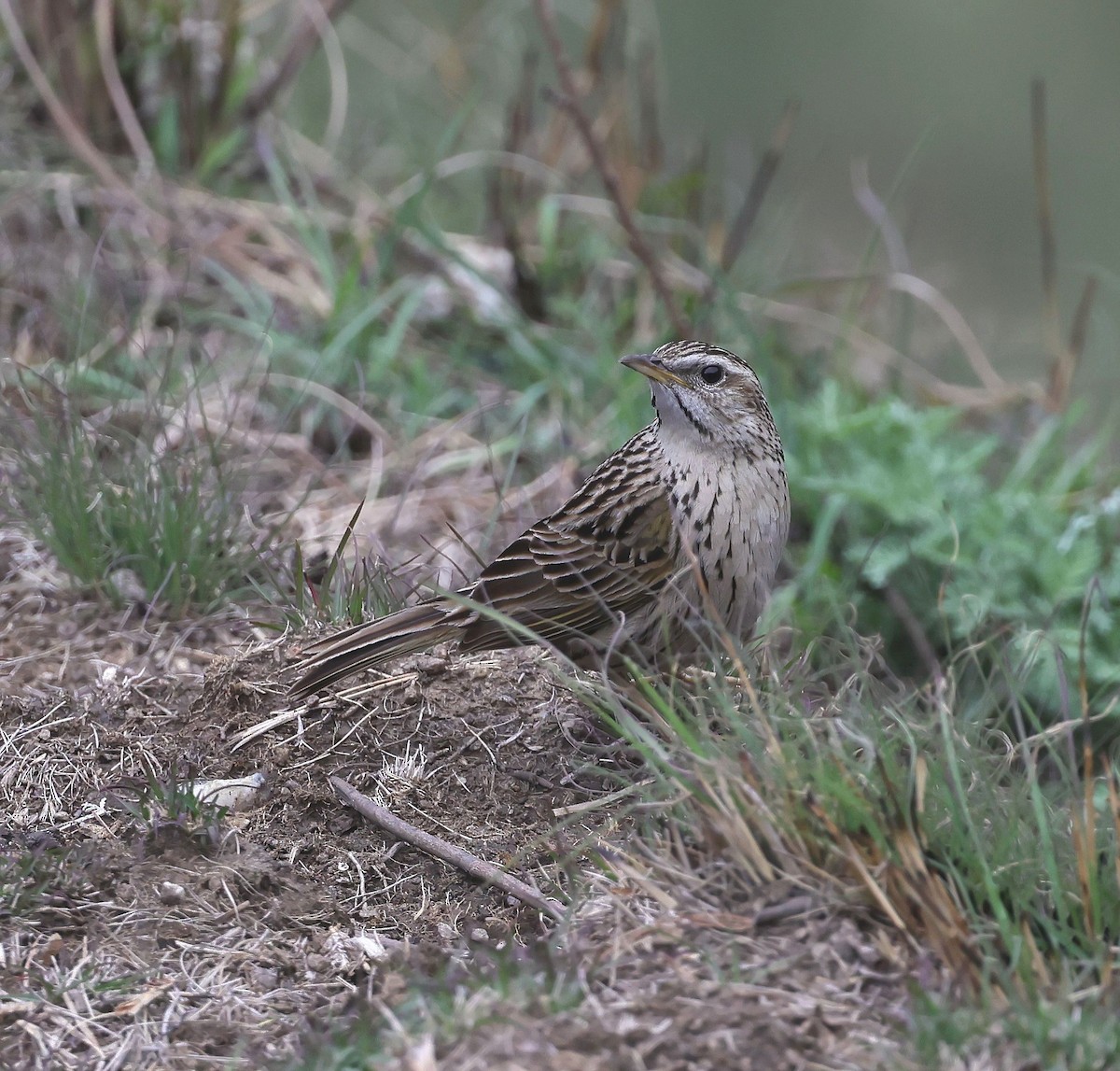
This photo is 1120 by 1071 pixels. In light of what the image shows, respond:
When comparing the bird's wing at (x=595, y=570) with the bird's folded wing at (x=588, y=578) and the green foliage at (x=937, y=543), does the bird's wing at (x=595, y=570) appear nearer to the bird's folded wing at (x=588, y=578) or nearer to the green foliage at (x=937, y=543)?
the bird's folded wing at (x=588, y=578)

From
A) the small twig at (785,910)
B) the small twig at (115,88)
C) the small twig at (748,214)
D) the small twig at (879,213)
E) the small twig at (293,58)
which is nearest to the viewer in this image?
the small twig at (785,910)

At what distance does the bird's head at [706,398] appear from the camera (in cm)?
460

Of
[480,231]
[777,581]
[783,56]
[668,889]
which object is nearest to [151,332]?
[480,231]

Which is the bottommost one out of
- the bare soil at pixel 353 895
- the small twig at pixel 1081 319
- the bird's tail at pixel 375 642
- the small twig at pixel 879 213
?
the bare soil at pixel 353 895

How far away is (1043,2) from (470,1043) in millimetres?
16700

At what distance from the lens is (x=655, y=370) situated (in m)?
4.67

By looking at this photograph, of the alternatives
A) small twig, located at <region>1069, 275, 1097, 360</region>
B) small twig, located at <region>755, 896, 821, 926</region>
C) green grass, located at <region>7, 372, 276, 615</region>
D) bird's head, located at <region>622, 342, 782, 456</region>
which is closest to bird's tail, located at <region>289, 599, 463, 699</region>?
green grass, located at <region>7, 372, 276, 615</region>

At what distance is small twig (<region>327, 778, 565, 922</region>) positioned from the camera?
144 inches

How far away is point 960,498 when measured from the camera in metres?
6.34

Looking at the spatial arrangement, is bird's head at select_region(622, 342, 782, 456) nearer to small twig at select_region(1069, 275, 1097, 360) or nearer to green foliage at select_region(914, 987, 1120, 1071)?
green foliage at select_region(914, 987, 1120, 1071)

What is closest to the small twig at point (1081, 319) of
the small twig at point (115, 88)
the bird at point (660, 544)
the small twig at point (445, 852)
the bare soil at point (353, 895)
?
the bird at point (660, 544)

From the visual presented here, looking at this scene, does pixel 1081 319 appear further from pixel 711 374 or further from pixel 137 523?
pixel 137 523

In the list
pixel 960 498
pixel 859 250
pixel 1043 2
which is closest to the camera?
pixel 960 498

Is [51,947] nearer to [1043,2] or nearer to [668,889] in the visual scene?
[668,889]
